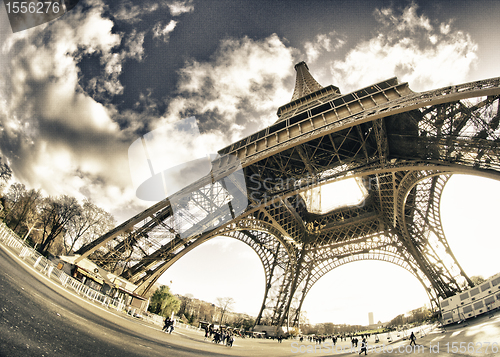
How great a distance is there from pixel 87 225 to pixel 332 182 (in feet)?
96.5

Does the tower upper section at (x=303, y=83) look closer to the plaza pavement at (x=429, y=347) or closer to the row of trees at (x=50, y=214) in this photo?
the plaza pavement at (x=429, y=347)

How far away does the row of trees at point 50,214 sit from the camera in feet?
89.4

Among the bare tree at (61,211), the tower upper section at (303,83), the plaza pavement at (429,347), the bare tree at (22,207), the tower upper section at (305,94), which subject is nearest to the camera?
the plaza pavement at (429,347)

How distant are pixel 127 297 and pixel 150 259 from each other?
3.55 meters

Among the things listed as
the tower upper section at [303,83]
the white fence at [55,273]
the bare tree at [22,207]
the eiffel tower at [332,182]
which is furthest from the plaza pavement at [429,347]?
the bare tree at [22,207]

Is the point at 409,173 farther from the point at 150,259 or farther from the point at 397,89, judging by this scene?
the point at 150,259

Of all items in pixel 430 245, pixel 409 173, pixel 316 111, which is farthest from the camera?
pixel 430 245

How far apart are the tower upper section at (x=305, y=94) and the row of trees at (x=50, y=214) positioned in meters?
25.3

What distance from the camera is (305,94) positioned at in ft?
102

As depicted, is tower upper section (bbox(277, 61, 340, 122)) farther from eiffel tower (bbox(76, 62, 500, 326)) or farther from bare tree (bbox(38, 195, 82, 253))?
bare tree (bbox(38, 195, 82, 253))

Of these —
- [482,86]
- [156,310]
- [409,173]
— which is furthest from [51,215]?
[482,86]

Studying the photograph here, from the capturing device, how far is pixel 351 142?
2008 centimetres

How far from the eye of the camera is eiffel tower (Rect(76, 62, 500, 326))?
1315 centimetres

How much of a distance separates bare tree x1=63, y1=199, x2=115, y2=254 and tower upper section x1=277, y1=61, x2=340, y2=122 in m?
24.9
